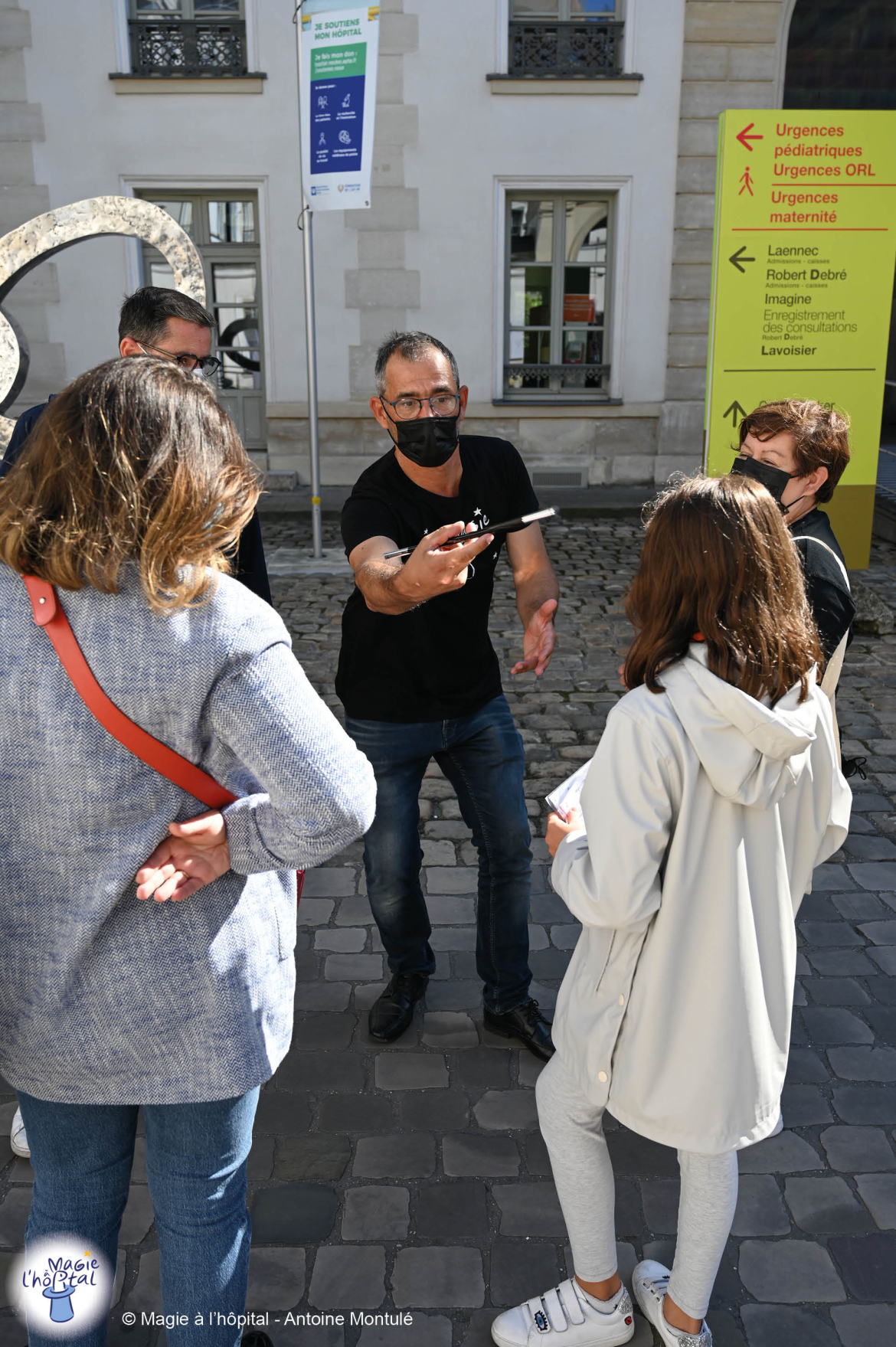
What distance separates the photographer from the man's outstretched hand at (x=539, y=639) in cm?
263

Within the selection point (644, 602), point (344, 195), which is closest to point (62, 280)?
point (344, 195)

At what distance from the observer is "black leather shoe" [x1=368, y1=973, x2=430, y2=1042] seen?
285cm

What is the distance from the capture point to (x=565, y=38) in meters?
11.7

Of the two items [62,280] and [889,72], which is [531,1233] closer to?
[62,280]

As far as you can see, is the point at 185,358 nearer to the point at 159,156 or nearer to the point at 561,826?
the point at 561,826

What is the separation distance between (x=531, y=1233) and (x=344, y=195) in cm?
758

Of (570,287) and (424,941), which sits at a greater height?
(570,287)

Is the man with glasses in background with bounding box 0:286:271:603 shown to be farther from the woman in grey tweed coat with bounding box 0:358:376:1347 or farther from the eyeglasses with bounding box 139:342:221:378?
the woman in grey tweed coat with bounding box 0:358:376:1347

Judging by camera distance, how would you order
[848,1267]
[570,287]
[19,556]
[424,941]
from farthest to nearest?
[570,287]
[424,941]
[848,1267]
[19,556]

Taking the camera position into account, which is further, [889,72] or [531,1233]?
[889,72]

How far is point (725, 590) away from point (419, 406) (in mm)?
Answer: 1208

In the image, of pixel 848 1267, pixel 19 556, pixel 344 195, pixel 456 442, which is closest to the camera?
pixel 19 556

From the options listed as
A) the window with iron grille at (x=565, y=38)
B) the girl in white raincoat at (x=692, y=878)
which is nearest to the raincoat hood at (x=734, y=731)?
the girl in white raincoat at (x=692, y=878)

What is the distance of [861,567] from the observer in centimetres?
799
